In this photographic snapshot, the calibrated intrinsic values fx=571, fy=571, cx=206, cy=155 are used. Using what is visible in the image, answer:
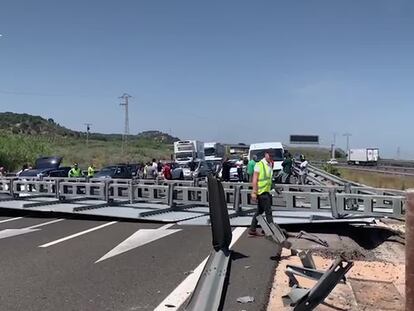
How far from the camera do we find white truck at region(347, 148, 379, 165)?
102 meters

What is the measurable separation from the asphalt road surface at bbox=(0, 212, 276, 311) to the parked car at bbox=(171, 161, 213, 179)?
699 inches

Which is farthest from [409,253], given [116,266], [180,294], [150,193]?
[150,193]

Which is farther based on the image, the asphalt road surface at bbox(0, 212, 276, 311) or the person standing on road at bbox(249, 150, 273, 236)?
the person standing on road at bbox(249, 150, 273, 236)

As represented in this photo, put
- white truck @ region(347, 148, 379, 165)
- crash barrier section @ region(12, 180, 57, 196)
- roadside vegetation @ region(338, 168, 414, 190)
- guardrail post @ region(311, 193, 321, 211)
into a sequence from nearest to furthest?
guardrail post @ region(311, 193, 321, 211), crash barrier section @ region(12, 180, 57, 196), roadside vegetation @ region(338, 168, 414, 190), white truck @ region(347, 148, 379, 165)

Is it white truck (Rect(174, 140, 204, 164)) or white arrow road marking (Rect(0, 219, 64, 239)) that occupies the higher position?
white truck (Rect(174, 140, 204, 164))

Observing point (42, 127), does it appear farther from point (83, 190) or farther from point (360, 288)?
point (360, 288)

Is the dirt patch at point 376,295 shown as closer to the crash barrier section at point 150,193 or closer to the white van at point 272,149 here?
the crash barrier section at point 150,193

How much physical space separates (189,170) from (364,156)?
230 feet

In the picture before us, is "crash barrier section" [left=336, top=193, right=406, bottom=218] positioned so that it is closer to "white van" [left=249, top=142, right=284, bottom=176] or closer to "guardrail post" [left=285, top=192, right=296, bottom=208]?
"guardrail post" [left=285, top=192, right=296, bottom=208]

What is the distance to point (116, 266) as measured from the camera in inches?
351

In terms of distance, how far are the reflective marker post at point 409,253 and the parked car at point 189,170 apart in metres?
25.8

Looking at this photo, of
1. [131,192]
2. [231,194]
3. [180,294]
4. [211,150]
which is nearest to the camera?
[180,294]

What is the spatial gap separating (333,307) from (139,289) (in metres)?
2.48

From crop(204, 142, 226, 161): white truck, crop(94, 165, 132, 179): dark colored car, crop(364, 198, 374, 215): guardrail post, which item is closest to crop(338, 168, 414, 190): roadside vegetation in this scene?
crop(204, 142, 226, 161): white truck
